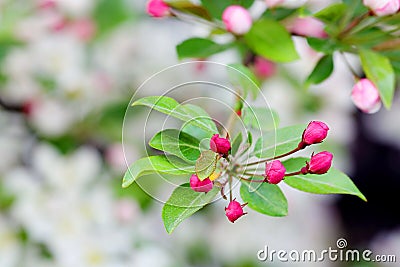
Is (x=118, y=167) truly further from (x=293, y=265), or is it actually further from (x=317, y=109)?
(x=293, y=265)

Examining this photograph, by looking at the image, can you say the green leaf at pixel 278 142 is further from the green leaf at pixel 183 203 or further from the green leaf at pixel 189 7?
the green leaf at pixel 189 7

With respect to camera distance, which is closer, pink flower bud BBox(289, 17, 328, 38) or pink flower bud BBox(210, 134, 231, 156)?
pink flower bud BBox(210, 134, 231, 156)

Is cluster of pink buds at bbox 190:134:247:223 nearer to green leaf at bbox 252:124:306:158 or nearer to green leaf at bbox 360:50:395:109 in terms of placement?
green leaf at bbox 252:124:306:158

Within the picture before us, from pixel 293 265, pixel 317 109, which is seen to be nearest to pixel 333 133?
pixel 317 109

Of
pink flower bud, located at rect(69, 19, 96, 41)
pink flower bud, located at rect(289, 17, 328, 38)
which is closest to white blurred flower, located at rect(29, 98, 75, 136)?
pink flower bud, located at rect(69, 19, 96, 41)

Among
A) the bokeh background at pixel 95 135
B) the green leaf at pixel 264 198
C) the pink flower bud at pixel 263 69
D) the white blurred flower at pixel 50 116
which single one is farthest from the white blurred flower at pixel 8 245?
the green leaf at pixel 264 198
